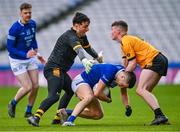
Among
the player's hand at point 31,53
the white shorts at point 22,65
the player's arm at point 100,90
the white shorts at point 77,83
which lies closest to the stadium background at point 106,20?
the white shorts at point 22,65

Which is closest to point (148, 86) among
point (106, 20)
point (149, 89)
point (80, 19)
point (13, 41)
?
point (149, 89)

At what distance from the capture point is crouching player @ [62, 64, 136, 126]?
12383mm

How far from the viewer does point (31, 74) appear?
1523 cm

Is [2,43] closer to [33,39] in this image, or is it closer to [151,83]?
[33,39]

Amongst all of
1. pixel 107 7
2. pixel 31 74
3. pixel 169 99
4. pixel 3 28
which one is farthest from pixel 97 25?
pixel 31 74

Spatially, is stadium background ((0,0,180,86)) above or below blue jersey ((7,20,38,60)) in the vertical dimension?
below

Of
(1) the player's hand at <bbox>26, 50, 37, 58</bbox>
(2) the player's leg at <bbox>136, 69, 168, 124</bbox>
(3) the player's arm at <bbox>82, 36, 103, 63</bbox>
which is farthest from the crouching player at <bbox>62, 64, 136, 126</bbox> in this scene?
(1) the player's hand at <bbox>26, 50, 37, 58</bbox>

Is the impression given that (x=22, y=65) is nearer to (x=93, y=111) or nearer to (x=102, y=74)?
(x=93, y=111)

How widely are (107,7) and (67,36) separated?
68.2 feet

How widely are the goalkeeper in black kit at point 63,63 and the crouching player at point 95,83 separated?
0.99 feet

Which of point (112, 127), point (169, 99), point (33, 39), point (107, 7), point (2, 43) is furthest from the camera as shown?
point (107, 7)

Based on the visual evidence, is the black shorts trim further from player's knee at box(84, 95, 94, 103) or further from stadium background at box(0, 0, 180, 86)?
stadium background at box(0, 0, 180, 86)

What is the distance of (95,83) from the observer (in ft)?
42.0

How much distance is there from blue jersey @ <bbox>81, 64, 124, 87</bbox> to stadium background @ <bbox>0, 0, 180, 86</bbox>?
18.3m
